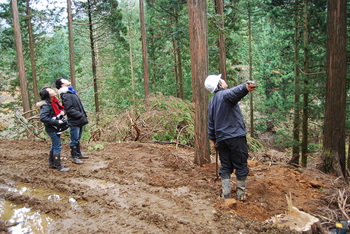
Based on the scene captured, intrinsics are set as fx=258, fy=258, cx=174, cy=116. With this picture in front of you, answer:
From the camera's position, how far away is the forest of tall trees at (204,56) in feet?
22.5

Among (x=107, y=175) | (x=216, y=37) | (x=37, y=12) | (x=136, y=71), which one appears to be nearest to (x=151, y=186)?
(x=107, y=175)

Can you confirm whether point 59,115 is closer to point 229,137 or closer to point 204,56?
point 204,56

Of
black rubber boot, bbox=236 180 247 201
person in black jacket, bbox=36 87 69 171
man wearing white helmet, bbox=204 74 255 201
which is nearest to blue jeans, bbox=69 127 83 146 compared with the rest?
person in black jacket, bbox=36 87 69 171

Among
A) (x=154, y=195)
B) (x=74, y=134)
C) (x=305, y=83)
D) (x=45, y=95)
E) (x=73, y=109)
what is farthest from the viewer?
(x=305, y=83)

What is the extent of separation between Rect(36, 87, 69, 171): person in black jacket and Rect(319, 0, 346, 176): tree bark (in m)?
6.67

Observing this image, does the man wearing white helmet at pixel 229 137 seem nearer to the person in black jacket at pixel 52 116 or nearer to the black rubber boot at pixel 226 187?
the black rubber boot at pixel 226 187

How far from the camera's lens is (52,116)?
5.85m

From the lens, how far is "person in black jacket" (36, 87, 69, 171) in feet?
18.6

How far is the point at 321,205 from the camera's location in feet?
13.4

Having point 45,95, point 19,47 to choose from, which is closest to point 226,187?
point 45,95

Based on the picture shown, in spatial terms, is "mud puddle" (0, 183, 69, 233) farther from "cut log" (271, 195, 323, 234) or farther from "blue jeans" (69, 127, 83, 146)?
"cut log" (271, 195, 323, 234)

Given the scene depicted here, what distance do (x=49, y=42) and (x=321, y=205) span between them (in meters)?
22.3

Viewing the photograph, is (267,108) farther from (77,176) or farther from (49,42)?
(77,176)

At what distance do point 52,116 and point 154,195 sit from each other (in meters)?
3.12
